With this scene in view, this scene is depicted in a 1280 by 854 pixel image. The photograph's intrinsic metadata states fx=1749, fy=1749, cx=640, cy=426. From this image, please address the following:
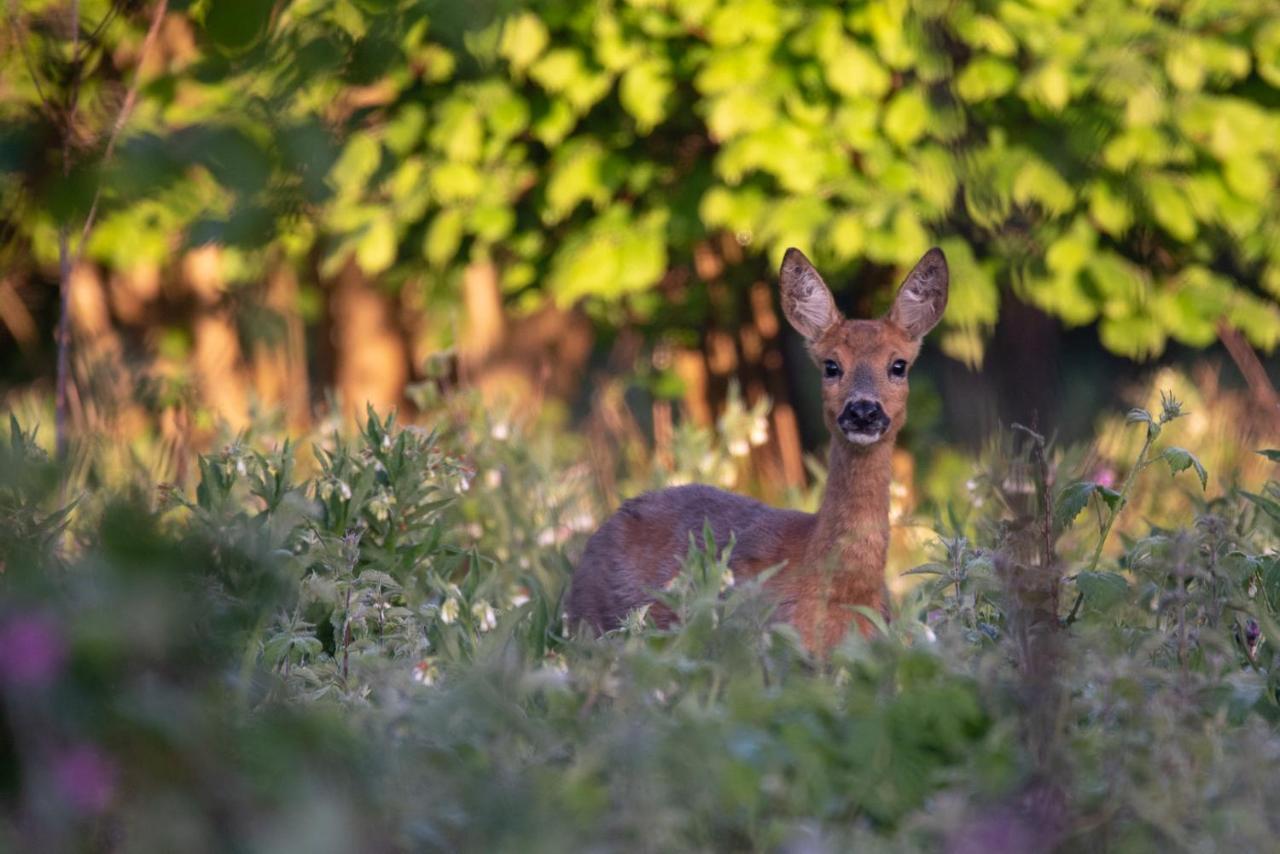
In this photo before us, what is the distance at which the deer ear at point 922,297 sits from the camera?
5145mm

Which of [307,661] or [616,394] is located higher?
[307,661]

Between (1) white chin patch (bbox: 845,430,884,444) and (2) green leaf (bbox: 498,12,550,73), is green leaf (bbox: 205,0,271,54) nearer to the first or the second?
(1) white chin patch (bbox: 845,430,884,444)

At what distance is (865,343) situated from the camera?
5.09 m

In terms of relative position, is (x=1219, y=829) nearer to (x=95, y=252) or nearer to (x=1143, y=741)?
(x=1143, y=741)

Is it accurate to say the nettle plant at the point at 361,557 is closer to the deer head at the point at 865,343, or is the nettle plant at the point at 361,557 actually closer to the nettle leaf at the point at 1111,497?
the deer head at the point at 865,343

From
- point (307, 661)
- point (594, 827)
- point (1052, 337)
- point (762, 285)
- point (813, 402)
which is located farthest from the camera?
point (813, 402)

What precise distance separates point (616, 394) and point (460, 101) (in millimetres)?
1587

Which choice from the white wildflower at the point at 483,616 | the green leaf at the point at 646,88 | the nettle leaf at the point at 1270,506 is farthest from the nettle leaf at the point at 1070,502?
the green leaf at the point at 646,88

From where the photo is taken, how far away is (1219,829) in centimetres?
240

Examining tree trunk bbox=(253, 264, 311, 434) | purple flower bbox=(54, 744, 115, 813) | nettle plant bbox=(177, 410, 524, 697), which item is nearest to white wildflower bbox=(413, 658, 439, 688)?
nettle plant bbox=(177, 410, 524, 697)

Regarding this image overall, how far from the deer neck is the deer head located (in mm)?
49

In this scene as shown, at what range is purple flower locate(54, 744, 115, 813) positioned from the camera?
2.10 meters

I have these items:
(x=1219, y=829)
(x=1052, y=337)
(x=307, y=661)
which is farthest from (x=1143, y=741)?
(x=307, y=661)

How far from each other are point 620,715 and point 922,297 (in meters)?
2.93
